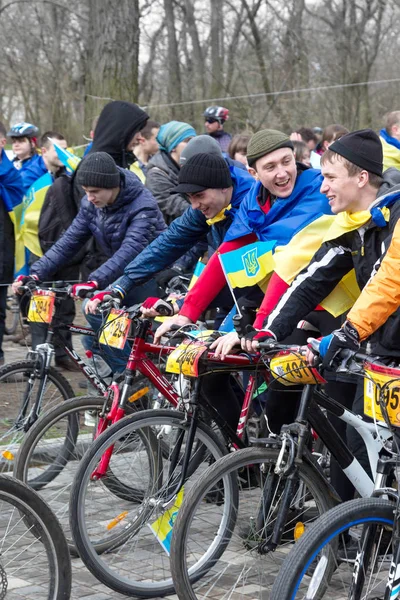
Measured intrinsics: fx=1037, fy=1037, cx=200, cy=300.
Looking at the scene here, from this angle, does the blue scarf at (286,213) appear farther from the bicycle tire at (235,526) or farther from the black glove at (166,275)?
the black glove at (166,275)

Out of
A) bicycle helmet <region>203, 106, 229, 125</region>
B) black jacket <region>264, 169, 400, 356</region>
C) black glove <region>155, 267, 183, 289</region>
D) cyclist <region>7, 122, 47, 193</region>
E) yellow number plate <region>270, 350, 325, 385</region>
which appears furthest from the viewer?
bicycle helmet <region>203, 106, 229, 125</region>

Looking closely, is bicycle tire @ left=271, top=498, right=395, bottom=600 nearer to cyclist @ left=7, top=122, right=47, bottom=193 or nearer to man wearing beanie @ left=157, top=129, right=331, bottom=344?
man wearing beanie @ left=157, top=129, right=331, bottom=344

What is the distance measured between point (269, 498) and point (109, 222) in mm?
2776

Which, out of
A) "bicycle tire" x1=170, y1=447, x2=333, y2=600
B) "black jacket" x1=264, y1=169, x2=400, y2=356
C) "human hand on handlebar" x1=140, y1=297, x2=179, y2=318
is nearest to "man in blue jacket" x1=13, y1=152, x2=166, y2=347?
"human hand on handlebar" x1=140, y1=297, x2=179, y2=318

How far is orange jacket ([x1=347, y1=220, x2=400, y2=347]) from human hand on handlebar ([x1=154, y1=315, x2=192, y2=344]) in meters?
1.54

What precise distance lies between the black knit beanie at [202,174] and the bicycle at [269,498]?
1.46 metres

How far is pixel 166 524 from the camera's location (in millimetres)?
4594

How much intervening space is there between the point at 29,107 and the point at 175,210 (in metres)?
12.4

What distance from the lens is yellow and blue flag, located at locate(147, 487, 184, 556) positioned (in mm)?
4574

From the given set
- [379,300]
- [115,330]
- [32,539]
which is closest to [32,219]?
[115,330]

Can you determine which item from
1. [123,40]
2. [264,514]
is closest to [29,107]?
[123,40]

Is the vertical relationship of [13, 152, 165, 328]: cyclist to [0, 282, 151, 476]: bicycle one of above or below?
above

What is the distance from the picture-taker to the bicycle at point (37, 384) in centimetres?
582

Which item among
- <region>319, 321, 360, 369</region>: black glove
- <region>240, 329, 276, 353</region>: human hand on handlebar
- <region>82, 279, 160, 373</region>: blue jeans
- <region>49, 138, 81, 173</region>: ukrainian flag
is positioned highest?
<region>49, 138, 81, 173</region>: ukrainian flag
